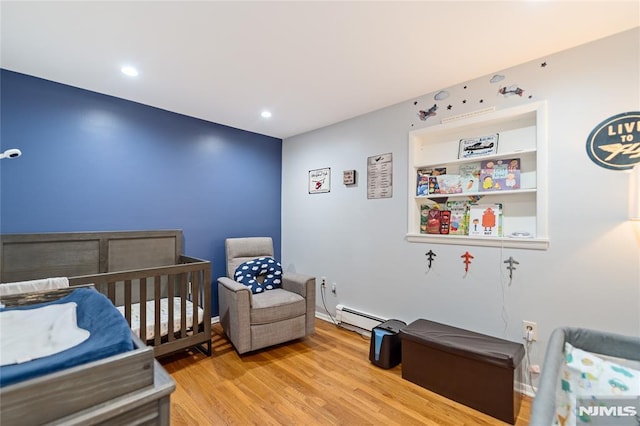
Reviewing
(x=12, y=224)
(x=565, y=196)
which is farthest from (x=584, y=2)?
(x=12, y=224)

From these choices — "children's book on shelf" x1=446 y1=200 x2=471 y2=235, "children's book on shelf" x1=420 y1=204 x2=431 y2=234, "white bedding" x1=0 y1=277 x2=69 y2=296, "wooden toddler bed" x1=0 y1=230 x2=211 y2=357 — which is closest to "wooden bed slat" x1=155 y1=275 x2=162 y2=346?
"wooden toddler bed" x1=0 y1=230 x2=211 y2=357

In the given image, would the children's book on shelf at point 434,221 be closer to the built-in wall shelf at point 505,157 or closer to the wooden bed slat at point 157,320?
the built-in wall shelf at point 505,157

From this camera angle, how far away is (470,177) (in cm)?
244

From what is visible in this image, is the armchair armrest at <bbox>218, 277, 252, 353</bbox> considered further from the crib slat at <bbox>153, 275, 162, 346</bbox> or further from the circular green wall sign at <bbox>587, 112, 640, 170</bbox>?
the circular green wall sign at <bbox>587, 112, 640, 170</bbox>

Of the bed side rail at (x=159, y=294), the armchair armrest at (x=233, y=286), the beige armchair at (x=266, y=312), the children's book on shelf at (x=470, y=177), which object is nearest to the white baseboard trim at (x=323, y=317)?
the beige armchair at (x=266, y=312)

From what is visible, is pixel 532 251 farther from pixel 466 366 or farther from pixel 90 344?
pixel 90 344

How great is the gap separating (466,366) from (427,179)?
153 cm

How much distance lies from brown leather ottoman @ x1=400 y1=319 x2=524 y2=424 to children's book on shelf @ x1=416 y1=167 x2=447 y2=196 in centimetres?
117

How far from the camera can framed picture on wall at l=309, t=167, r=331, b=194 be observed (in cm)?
348

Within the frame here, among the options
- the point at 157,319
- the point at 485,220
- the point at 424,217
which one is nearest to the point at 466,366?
the point at 485,220

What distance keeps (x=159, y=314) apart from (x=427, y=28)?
2.71m

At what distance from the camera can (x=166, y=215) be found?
3027 mm

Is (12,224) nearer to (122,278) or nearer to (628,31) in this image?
(122,278)

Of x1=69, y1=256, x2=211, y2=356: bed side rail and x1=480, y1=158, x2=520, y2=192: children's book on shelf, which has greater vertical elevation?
x1=480, y1=158, x2=520, y2=192: children's book on shelf
